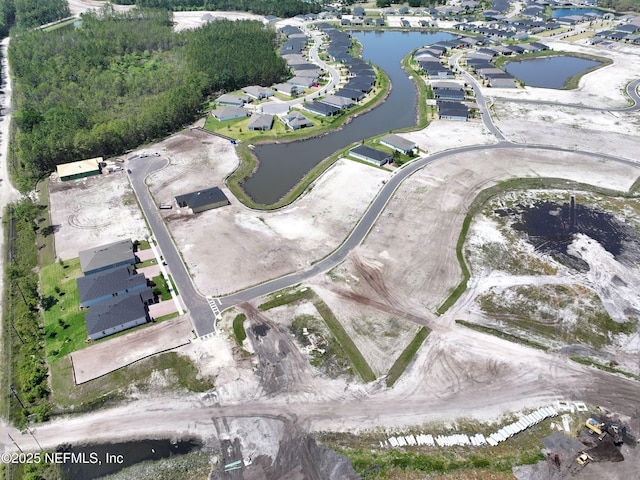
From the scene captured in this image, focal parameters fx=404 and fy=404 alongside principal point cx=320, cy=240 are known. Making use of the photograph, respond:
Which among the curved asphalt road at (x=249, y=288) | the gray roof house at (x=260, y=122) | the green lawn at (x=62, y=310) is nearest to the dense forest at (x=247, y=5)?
the gray roof house at (x=260, y=122)

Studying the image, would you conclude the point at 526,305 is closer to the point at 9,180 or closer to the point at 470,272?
the point at 470,272

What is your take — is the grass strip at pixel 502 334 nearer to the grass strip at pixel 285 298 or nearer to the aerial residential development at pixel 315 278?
the aerial residential development at pixel 315 278

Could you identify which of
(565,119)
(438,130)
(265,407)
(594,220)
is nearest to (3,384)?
(265,407)

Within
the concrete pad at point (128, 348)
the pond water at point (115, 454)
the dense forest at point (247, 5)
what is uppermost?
the dense forest at point (247, 5)

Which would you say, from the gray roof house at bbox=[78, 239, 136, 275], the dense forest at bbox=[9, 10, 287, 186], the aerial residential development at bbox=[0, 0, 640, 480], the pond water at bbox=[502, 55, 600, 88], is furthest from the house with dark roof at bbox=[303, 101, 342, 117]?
the pond water at bbox=[502, 55, 600, 88]

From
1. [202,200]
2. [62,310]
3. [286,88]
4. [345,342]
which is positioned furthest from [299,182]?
[286,88]
